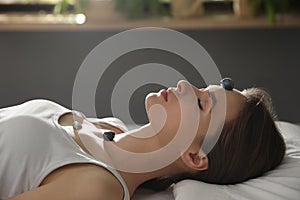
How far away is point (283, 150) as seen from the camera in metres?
1.54

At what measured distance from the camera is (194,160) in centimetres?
152

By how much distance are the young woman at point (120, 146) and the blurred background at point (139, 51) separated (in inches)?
43.9

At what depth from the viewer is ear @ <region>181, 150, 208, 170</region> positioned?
1498mm

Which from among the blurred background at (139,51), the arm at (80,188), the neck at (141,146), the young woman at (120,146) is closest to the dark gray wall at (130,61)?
the blurred background at (139,51)

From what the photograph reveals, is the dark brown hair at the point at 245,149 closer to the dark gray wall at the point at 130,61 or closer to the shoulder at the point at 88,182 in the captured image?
the shoulder at the point at 88,182

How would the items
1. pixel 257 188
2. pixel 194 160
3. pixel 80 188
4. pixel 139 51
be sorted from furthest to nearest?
pixel 139 51 → pixel 194 160 → pixel 257 188 → pixel 80 188

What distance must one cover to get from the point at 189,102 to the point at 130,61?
1266 millimetres

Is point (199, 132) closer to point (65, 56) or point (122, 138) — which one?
point (122, 138)

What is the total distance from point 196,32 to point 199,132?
4.33ft

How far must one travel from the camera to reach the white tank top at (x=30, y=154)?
135 centimetres

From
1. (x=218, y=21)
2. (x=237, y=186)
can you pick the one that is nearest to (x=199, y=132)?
(x=237, y=186)

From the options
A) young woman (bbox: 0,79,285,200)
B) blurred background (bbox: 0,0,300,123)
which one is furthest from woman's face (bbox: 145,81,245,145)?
blurred background (bbox: 0,0,300,123)

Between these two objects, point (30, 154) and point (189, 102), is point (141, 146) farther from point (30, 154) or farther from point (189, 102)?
point (30, 154)

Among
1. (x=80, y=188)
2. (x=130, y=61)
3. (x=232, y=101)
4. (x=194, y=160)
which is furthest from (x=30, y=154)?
(x=130, y=61)
